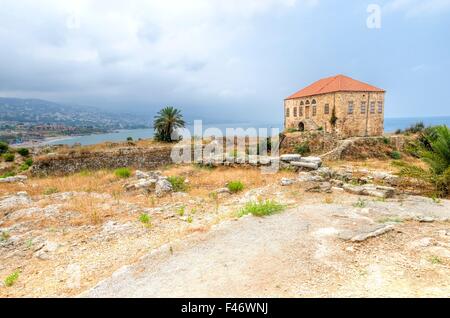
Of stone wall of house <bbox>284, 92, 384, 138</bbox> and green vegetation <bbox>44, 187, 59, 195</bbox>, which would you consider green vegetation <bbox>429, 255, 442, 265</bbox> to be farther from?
stone wall of house <bbox>284, 92, 384, 138</bbox>

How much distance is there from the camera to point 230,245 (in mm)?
4883

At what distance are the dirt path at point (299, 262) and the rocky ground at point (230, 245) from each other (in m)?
0.02

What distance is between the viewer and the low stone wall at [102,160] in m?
24.7

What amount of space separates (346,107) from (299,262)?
30.2 m

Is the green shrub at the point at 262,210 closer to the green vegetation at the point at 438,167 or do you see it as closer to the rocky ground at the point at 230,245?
the rocky ground at the point at 230,245

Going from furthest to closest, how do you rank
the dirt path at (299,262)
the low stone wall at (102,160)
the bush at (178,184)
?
the low stone wall at (102,160), the bush at (178,184), the dirt path at (299,262)

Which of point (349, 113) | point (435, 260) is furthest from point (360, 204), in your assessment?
point (349, 113)

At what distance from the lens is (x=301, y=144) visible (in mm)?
28219

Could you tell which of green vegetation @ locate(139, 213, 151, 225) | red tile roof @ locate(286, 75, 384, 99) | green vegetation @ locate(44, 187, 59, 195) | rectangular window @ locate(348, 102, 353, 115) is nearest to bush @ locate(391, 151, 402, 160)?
rectangular window @ locate(348, 102, 353, 115)

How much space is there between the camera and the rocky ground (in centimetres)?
367

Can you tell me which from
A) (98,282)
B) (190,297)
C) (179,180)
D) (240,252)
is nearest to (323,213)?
(240,252)

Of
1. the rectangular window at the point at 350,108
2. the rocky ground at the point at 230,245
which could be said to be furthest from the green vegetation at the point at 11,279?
the rectangular window at the point at 350,108

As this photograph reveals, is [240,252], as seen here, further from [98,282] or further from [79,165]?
[79,165]

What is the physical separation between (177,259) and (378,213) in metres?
4.89
